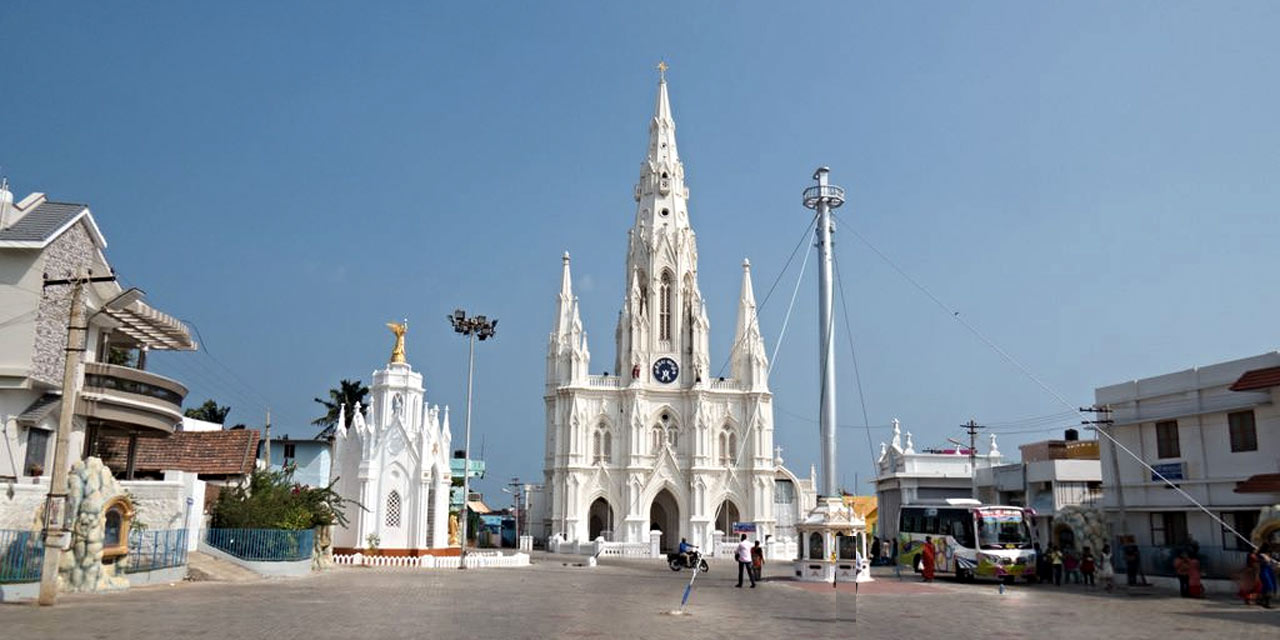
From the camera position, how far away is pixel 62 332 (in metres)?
31.0

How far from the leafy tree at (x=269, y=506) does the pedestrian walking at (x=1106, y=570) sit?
970 inches

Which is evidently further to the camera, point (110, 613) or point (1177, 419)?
point (1177, 419)

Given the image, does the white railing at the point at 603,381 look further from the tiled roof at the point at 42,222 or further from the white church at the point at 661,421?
the tiled roof at the point at 42,222

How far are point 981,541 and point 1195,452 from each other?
6820mm

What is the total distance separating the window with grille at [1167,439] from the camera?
103ft

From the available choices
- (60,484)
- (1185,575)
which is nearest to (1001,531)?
(1185,575)

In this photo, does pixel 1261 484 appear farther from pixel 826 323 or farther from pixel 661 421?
pixel 661 421

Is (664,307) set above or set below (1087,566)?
above

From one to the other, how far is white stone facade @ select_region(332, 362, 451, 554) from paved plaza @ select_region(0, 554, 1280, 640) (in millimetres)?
11063

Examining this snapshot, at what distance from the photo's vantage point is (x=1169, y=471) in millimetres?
31328

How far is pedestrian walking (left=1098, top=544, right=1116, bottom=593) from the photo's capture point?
28.9 m

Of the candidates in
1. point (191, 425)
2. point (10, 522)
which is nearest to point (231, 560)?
point (10, 522)

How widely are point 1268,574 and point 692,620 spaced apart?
44.8 ft

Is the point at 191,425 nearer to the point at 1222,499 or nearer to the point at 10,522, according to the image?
the point at 10,522
